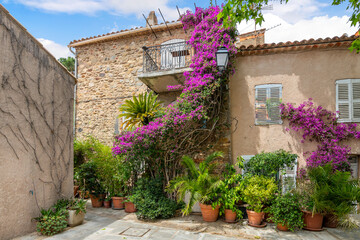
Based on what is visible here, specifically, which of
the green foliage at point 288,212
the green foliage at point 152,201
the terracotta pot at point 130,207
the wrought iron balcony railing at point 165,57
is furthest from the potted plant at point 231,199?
the wrought iron balcony railing at point 165,57

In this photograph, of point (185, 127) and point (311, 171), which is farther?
point (185, 127)

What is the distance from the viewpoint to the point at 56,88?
6191mm

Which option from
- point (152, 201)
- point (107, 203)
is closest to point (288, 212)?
point (152, 201)

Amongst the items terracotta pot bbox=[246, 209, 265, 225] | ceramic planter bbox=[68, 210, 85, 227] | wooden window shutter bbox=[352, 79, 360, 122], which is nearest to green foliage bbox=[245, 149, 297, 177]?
terracotta pot bbox=[246, 209, 265, 225]

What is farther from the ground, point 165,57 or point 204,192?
point 165,57

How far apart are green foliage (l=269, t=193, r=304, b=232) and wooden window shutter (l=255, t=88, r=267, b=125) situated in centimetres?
244

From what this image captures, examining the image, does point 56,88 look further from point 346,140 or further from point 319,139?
point 346,140

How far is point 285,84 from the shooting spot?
23.5 feet

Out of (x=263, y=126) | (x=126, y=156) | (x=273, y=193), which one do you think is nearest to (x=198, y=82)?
(x=263, y=126)

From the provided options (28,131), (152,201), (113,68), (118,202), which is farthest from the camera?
(113,68)

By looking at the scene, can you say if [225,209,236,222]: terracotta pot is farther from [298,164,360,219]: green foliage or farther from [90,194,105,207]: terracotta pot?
[90,194,105,207]: terracotta pot

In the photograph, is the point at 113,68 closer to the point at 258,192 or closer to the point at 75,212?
the point at 75,212

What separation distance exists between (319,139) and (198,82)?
3877 mm

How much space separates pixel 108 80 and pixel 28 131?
5647mm
